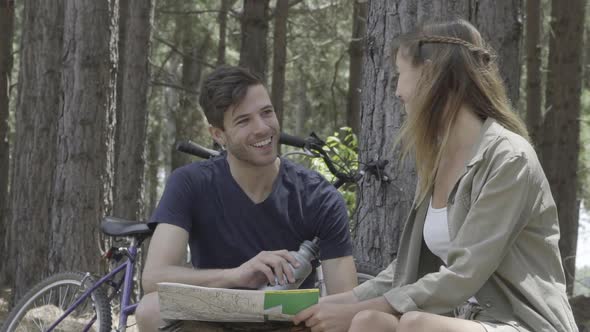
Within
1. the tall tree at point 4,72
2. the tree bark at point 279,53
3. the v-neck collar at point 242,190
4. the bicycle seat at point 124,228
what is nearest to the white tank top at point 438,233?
the v-neck collar at point 242,190

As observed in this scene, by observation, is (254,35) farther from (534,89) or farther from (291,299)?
(291,299)

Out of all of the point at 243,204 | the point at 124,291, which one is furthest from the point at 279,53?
the point at 243,204

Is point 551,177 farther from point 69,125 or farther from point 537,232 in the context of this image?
point 537,232

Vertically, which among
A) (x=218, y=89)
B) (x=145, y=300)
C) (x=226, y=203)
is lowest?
(x=145, y=300)

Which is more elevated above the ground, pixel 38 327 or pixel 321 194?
pixel 321 194

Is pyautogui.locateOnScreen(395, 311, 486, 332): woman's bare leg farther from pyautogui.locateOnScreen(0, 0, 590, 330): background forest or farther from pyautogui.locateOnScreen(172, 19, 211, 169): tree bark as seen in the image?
pyautogui.locateOnScreen(172, 19, 211, 169): tree bark

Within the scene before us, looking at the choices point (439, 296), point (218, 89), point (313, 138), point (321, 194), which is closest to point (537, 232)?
point (439, 296)

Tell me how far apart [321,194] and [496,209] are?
1.18 m

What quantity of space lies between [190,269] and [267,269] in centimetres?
43

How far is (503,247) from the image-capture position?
9.17 feet

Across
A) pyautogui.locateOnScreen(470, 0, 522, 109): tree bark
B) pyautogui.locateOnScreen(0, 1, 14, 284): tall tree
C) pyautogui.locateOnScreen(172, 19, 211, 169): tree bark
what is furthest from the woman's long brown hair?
pyautogui.locateOnScreen(172, 19, 211, 169): tree bark

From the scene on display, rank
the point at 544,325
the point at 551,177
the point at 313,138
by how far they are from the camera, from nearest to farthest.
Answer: the point at 544,325 < the point at 313,138 < the point at 551,177

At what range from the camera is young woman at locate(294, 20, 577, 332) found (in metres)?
2.80

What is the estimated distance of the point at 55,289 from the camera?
532 cm
